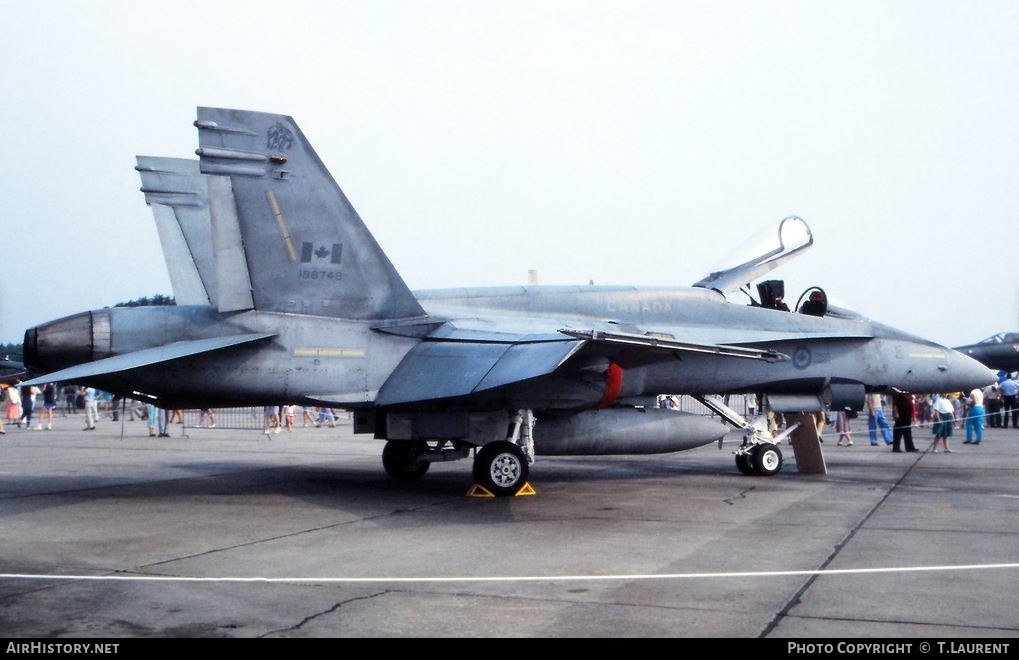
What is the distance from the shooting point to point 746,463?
14719 mm

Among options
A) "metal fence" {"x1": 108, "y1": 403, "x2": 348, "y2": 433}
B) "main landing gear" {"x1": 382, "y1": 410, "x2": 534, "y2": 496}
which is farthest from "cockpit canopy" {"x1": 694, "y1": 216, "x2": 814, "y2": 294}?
"metal fence" {"x1": 108, "y1": 403, "x2": 348, "y2": 433}

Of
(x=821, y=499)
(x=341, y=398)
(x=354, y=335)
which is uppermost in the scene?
(x=354, y=335)

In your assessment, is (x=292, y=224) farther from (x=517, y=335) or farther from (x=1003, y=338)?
(x=1003, y=338)

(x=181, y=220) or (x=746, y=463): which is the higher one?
(x=181, y=220)

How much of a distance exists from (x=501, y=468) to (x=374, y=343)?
212 centimetres

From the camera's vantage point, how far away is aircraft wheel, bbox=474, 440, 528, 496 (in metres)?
11.4

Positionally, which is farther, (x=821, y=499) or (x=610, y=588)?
(x=821, y=499)

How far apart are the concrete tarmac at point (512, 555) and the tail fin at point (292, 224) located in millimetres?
2425

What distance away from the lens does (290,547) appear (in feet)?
26.3

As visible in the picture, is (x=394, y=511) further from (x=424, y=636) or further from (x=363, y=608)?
(x=424, y=636)

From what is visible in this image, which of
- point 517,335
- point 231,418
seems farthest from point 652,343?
point 231,418
